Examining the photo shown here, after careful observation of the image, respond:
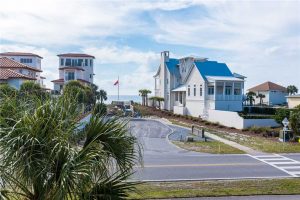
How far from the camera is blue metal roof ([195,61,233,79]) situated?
5006 centimetres

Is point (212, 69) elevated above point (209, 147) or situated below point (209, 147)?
above

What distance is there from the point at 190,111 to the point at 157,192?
3973 centimetres

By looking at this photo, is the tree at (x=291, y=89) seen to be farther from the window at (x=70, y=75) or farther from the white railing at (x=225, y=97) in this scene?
the window at (x=70, y=75)

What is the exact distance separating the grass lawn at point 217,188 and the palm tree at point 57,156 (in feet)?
19.9

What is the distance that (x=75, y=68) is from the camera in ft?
215

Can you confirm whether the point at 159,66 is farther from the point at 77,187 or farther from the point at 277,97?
the point at 77,187

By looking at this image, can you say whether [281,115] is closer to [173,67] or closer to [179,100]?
[179,100]

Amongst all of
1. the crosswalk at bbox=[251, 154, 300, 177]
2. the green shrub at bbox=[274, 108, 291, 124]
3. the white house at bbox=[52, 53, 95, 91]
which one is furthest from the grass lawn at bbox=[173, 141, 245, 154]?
the white house at bbox=[52, 53, 95, 91]

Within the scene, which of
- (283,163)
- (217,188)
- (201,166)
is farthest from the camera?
(283,163)

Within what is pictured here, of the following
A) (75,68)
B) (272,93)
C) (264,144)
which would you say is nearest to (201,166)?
(264,144)

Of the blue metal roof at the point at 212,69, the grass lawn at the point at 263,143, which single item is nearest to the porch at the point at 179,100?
the blue metal roof at the point at 212,69

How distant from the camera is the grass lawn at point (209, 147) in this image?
23.4m

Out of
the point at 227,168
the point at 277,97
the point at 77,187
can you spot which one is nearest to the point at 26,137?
the point at 77,187

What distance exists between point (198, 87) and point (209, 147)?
84.6 feet
